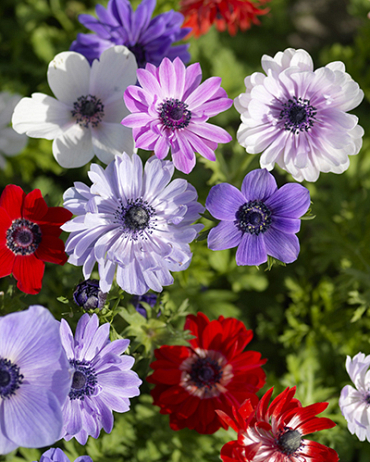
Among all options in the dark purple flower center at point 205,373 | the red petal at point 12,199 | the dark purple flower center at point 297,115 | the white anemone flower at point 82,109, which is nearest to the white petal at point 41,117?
the white anemone flower at point 82,109

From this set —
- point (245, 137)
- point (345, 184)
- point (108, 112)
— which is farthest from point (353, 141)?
point (345, 184)

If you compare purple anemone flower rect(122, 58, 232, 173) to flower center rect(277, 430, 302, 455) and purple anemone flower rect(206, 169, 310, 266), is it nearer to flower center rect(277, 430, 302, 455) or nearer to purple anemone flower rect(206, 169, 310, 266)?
purple anemone flower rect(206, 169, 310, 266)

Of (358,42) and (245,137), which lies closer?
(245,137)

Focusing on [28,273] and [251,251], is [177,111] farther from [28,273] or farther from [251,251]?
[28,273]

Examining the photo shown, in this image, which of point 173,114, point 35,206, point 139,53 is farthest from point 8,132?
point 173,114

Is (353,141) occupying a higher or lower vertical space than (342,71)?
lower

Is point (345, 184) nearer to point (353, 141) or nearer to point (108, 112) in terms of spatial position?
point (353, 141)
